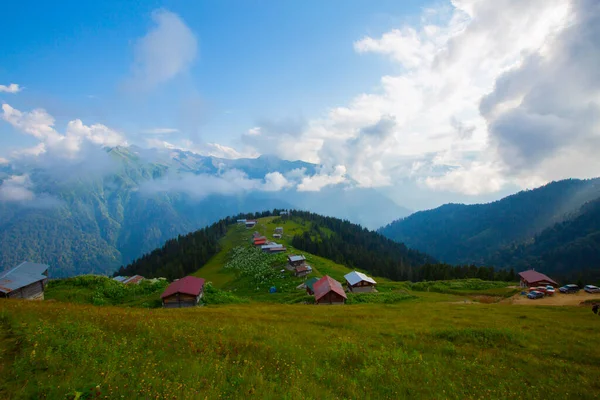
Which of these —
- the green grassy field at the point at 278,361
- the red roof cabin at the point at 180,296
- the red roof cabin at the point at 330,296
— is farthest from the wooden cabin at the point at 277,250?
the green grassy field at the point at 278,361

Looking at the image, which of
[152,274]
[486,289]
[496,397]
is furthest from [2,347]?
[152,274]

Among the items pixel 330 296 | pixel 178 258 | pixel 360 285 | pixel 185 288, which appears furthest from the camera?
pixel 178 258

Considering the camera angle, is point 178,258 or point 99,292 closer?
point 99,292

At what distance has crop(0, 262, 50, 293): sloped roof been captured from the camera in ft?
105

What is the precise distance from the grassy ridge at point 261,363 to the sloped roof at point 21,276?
88.4ft

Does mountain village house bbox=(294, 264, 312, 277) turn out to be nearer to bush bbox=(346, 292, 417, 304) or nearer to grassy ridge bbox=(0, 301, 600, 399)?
bush bbox=(346, 292, 417, 304)

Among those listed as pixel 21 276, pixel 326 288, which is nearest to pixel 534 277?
pixel 326 288

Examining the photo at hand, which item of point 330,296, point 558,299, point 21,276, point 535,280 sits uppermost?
point 21,276

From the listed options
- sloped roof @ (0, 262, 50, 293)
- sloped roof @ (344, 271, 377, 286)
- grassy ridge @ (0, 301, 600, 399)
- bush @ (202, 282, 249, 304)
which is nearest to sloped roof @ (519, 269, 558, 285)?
sloped roof @ (344, 271, 377, 286)

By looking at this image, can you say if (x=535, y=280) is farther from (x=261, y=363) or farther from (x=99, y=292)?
(x=99, y=292)

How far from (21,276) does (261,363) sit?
134 feet

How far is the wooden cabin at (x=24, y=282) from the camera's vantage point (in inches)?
1257

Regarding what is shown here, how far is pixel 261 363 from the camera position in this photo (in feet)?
36.4

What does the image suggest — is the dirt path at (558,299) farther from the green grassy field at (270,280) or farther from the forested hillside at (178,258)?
the forested hillside at (178,258)
